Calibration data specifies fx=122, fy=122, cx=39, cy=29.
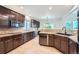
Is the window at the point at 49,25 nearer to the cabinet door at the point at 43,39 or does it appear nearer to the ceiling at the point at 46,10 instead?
the ceiling at the point at 46,10

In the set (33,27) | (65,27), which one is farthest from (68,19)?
(33,27)

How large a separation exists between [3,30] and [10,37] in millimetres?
803

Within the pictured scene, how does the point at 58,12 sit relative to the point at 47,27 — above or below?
above

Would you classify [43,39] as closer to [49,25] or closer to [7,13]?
[49,25]

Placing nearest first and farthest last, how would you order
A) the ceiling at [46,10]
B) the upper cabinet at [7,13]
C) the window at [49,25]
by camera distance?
1. the upper cabinet at [7,13]
2. the ceiling at [46,10]
3. the window at [49,25]

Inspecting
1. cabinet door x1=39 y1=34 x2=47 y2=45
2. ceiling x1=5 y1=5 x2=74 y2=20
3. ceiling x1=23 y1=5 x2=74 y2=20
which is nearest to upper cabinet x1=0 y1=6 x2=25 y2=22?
ceiling x1=5 y1=5 x2=74 y2=20

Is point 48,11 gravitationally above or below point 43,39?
above

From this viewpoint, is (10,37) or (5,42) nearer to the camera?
(5,42)

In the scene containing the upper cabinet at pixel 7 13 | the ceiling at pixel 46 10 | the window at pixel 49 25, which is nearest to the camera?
the upper cabinet at pixel 7 13

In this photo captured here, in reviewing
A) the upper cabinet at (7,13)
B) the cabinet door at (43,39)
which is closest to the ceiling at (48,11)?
the upper cabinet at (7,13)

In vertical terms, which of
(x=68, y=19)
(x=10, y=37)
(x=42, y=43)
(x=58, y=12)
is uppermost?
(x=58, y=12)

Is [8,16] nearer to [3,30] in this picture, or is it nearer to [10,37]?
[3,30]

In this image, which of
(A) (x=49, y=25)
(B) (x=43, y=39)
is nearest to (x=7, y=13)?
(B) (x=43, y=39)

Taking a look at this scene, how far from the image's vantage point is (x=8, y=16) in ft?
18.8
